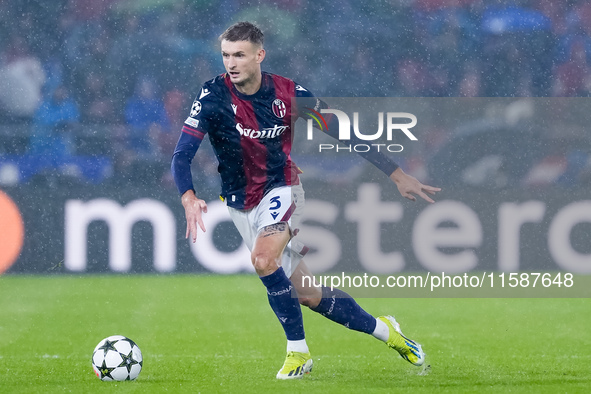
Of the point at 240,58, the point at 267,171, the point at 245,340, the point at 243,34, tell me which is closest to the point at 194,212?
the point at 267,171

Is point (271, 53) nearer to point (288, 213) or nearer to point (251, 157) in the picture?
point (251, 157)

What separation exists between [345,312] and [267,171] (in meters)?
0.81

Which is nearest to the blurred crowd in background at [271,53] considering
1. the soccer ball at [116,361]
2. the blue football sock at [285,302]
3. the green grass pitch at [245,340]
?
the green grass pitch at [245,340]

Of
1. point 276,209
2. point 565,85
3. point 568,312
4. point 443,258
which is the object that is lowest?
point 568,312

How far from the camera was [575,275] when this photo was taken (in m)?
Result: 9.16

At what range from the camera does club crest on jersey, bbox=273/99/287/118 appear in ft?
16.3

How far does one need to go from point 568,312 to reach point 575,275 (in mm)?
1722

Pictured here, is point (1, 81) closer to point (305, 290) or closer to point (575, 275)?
point (575, 275)

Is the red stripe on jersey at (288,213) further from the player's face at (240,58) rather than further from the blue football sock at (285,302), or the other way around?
the player's face at (240,58)

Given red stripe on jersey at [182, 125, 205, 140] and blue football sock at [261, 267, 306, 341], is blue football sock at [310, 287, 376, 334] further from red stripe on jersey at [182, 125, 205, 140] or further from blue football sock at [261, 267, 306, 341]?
red stripe on jersey at [182, 125, 205, 140]

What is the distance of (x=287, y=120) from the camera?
4988mm

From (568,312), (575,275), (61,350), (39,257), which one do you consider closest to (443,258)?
(568,312)

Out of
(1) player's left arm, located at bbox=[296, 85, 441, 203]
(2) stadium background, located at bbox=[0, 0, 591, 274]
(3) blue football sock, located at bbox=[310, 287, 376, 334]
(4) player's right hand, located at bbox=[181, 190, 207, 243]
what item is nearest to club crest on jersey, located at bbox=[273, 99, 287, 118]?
(1) player's left arm, located at bbox=[296, 85, 441, 203]

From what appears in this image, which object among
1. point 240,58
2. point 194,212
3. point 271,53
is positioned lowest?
point 194,212
